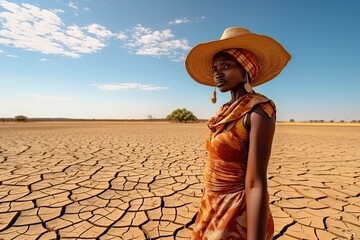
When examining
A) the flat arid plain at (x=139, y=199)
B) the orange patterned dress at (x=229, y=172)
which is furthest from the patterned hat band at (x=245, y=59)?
the flat arid plain at (x=139, y=199)

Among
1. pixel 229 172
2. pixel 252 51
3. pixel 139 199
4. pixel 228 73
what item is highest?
pixel 252 51

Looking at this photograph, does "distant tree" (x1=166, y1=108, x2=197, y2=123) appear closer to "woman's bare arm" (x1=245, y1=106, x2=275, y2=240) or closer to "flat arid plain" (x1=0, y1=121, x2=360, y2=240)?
"flat arid plain" (x1=0, y1=121, x2=360, y2=240)

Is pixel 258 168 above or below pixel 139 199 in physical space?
above

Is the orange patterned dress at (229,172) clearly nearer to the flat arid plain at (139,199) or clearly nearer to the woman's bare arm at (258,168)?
the woman's bare arm at (258,168)

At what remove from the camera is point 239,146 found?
2.72 feet

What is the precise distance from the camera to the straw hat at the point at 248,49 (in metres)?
0.94

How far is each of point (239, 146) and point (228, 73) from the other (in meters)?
0.30

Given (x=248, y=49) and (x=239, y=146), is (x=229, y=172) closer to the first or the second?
(x=239, y=146)

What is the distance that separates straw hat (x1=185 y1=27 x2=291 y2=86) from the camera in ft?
3.08

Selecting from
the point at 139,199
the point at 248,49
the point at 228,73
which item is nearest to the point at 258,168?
the point at 228,73

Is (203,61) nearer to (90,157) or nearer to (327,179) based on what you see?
(327,179)

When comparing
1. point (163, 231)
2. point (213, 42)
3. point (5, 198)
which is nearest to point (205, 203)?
point (213, 42)

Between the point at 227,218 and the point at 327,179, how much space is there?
11.6ft

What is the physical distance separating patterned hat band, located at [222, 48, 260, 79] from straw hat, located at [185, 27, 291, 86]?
17mm
